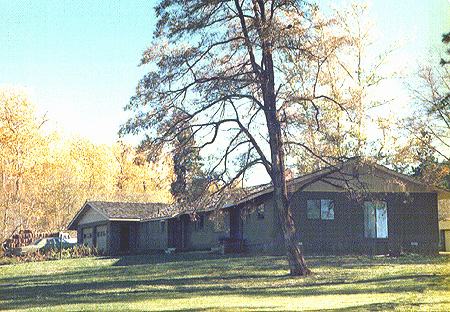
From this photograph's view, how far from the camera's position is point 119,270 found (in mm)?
27312

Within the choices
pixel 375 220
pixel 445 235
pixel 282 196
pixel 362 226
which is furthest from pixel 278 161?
pixel 445 235

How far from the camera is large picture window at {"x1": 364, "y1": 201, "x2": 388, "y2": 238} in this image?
106 feet

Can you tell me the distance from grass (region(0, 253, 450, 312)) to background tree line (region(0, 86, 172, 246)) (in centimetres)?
1315

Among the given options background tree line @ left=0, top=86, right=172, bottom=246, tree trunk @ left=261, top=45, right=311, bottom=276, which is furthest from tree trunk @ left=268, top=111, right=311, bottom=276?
background tree line @ left=0, top=86, right=172, bottom=246

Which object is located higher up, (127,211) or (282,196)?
(282,196)

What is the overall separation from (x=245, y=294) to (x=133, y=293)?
145 inches

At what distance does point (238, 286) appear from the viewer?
19406 millimetres

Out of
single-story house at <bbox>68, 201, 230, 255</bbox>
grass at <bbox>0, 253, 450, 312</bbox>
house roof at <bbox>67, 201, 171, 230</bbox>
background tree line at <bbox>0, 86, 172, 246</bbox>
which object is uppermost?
background tree line at <bbox>0, 86, 172, 246</bbox>

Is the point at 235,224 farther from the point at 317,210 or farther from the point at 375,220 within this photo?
the point at 375,220

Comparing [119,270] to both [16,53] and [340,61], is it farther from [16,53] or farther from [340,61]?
[340,61]

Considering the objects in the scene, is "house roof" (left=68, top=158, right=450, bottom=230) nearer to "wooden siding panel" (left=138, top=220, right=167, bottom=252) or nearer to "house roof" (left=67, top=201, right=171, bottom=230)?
"house roof" (left=67, top=201, right=171, bottom=230)

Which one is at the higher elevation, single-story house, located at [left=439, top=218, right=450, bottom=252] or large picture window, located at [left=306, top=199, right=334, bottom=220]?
large picture window, located at [left=306, top=199, right=334, bottom=220]

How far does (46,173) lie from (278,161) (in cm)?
3676

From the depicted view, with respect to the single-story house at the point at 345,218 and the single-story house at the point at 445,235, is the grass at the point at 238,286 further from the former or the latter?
the single-story house at the point at 445,235
